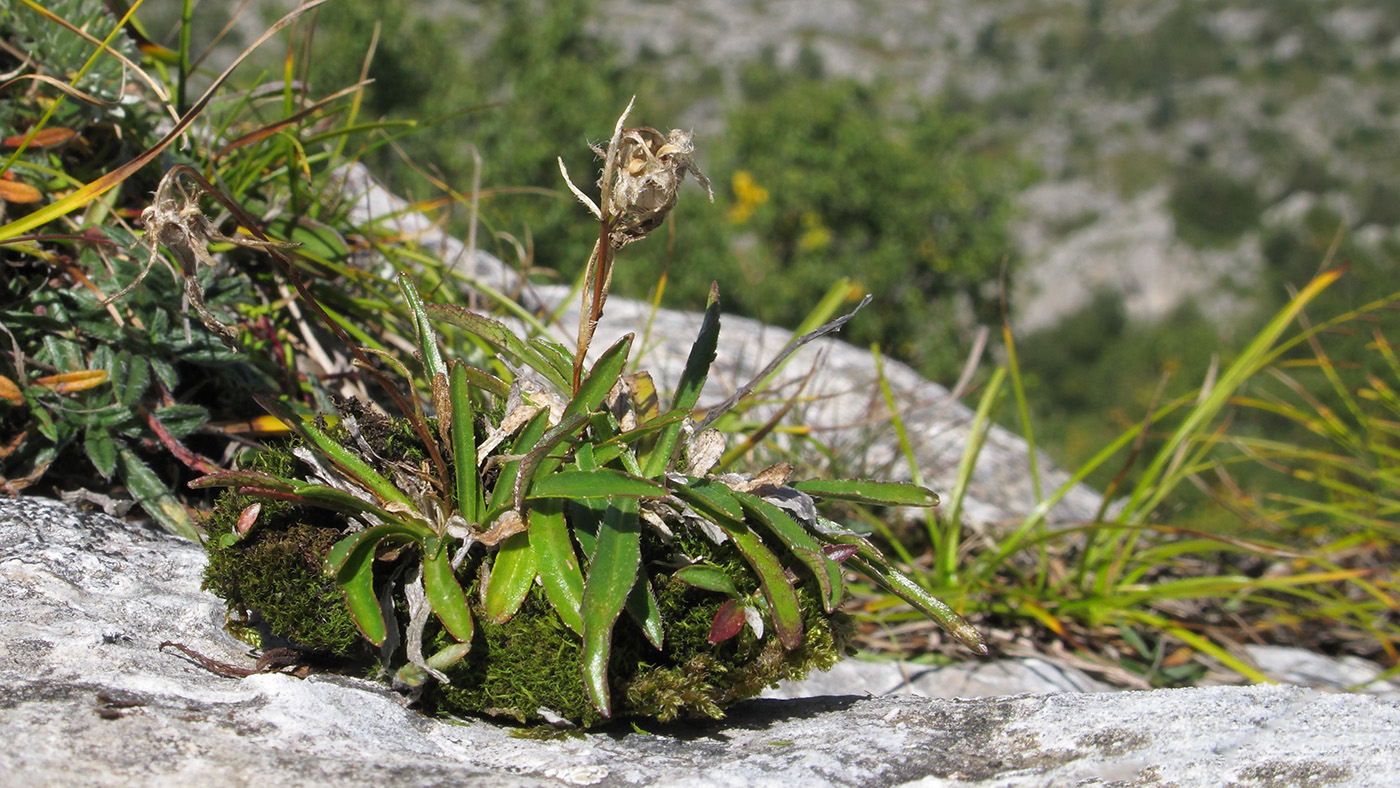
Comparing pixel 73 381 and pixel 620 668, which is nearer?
pixel 620 668

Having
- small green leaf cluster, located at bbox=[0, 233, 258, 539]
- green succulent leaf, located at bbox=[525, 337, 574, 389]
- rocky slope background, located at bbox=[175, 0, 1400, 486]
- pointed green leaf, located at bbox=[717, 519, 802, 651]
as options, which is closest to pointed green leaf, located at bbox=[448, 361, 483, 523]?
green succulent leaf, located at bbox=[525, 337, 574, 389]

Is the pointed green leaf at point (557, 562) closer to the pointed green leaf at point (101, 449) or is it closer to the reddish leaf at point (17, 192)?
the pointed green leaf at point (101, 449)

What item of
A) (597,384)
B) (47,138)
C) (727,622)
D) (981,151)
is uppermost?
(981,151)

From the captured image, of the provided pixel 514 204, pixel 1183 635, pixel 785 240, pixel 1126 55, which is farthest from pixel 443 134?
pixel 1126 55

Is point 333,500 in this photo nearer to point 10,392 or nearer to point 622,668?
point 622,668

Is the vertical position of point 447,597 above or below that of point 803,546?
below

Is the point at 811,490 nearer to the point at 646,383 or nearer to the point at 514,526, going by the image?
the point at 646,383

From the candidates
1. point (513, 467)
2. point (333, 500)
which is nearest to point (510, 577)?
point (513, 467)
